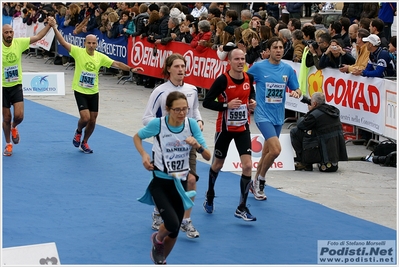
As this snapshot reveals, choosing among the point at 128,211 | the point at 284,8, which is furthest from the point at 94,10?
the point at 128,211

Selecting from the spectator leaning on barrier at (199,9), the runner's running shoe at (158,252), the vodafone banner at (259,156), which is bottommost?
the vodafone banner at (259,156)

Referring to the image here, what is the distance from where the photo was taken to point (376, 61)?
14.2 m

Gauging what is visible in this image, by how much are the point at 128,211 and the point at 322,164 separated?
3.81 m

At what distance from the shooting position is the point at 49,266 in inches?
294

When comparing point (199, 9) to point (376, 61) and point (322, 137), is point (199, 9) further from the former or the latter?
point (322, 137)

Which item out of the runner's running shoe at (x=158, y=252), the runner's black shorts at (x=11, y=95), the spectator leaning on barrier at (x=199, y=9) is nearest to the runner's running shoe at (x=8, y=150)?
the runner's black shorts at (x=11, y=95)

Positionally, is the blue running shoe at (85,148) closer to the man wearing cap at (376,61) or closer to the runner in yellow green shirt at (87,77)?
the runner in yellow green shirt at (87,77)

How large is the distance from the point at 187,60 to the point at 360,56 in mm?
6280

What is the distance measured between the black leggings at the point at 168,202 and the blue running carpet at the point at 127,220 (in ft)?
1.98

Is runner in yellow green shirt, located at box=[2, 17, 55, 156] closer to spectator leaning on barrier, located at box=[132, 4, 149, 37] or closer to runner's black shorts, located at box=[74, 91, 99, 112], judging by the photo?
runner's black shorts, located at box=[74, 91, 99, 112]

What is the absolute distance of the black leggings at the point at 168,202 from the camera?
7855 millimetres

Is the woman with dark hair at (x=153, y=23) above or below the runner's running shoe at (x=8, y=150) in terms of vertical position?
above

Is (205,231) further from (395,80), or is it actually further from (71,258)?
(395,80)

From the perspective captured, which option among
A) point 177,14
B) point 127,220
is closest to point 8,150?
point 127,220
